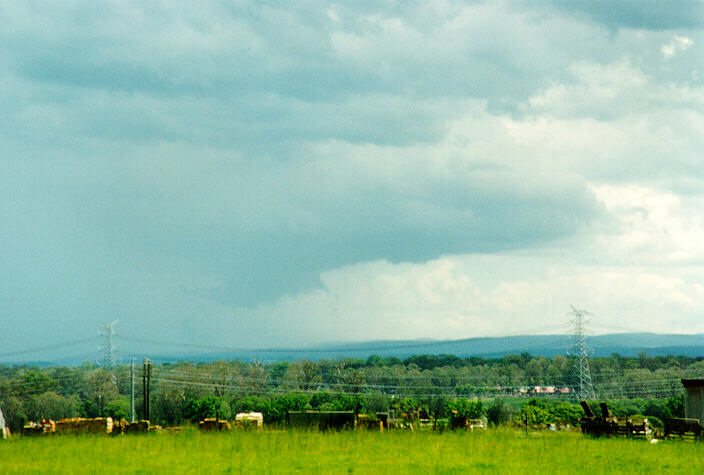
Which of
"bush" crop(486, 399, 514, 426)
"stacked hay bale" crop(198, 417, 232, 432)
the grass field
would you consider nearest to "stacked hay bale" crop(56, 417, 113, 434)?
the grass field

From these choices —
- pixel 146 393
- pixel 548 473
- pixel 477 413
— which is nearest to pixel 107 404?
pixel 477 413

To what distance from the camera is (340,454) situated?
29250 mm

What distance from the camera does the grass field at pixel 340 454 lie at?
26094 mm

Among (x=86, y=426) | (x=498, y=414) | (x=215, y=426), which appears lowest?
(x=498, y=414)

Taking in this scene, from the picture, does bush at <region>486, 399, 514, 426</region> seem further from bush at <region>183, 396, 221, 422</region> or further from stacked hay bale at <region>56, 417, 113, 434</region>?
stacked hay bale at <region>56, 417, 113, 434</region>

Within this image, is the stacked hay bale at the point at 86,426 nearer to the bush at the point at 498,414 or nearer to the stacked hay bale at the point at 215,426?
the stacked hay bale at the point at 215,426

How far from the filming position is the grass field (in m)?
26.1

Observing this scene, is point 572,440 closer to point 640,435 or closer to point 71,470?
point 640,435

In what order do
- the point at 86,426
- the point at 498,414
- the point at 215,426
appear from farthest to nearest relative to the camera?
1. the point at 498,414
2. the point at 215,426
3. the point at 86,426

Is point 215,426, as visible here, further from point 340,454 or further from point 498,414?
point 498,414

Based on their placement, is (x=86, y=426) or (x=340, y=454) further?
(x=86, y=426)

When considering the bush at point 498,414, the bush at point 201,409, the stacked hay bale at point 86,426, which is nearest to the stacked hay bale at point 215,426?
the stacked hay bale at point 86,426

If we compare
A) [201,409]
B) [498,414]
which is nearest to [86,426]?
[201,409]

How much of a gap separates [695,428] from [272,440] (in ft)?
76.6
